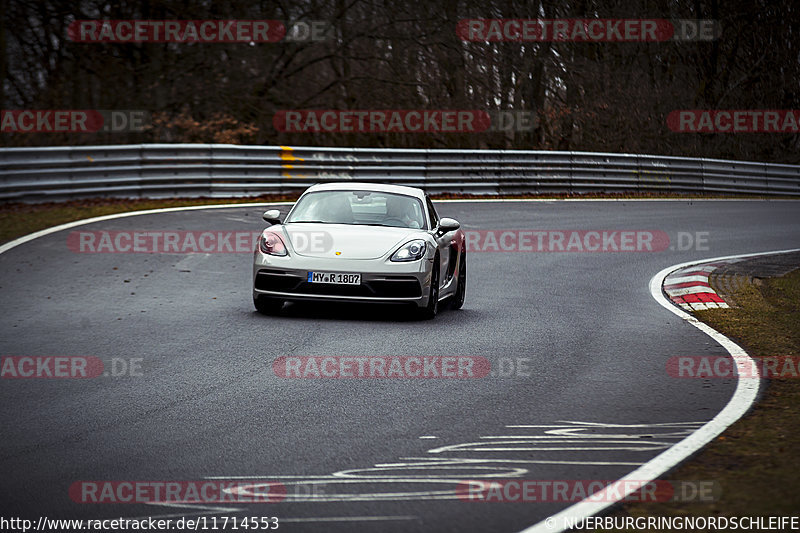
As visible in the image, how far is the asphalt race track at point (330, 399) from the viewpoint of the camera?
503cm

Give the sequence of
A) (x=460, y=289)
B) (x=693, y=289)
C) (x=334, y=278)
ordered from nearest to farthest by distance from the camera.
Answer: (x=334, y=278) → (x=460, y=289) → (x=693, y=289)

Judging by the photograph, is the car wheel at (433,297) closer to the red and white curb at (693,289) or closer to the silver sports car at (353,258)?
the silver sports car at (353,258)

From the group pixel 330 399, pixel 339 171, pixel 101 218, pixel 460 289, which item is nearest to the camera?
pixel 330 399

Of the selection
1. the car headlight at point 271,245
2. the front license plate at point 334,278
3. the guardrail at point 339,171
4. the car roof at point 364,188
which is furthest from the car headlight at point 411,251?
the guardrail at point 339,171

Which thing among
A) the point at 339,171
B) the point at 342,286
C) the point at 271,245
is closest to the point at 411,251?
the point at 342,286

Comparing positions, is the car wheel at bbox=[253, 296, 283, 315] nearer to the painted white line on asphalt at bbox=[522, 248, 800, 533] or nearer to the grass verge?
the painted white line on asphalt at bbox=[522, 248, 800, 533]

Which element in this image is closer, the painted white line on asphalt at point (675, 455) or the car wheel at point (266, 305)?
the painted white line on asphalt at point (675, 455)

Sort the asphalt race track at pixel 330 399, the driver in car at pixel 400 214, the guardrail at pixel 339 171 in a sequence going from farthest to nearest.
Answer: the guardrail at pixel 339 171 < the driver in car at pixel 400 214 < the asphalt race track at pixel 330 399

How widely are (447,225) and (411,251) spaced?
760 millimetres

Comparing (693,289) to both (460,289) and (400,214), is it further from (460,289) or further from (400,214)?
(400,214)

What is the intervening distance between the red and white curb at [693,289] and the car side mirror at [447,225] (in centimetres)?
283

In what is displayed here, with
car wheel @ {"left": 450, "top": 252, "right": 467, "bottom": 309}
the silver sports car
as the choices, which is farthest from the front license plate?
car wheel @ {"left": 450, "top": 252, "right": 467, "bottom": 309}

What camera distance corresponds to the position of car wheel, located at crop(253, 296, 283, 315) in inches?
420

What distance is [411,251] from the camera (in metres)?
10.7
